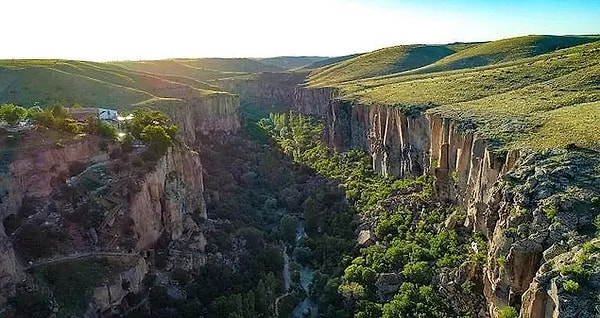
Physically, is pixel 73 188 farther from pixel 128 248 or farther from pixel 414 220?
pixel 414 220

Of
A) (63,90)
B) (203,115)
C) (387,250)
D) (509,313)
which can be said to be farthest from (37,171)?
(203,115)

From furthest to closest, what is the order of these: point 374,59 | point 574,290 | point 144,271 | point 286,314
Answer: point 374,59 → point 286,314 → point 144,271 → point 574,290

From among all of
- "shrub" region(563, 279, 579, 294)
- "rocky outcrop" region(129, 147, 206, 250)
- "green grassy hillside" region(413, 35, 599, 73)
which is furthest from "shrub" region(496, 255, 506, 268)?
"green grassy hillside" region(413, 35, 599, 73)

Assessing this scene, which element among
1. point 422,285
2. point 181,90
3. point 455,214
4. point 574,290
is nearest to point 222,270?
point 422,285

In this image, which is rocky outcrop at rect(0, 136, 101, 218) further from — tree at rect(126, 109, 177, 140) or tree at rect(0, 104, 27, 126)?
tree at rect(126, 109, 177, 140)

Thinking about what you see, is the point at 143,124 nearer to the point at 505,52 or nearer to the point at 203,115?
the point at 203,115

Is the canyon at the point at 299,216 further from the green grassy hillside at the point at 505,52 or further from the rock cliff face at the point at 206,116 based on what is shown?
the green grassy hillside at the point at 505,52
